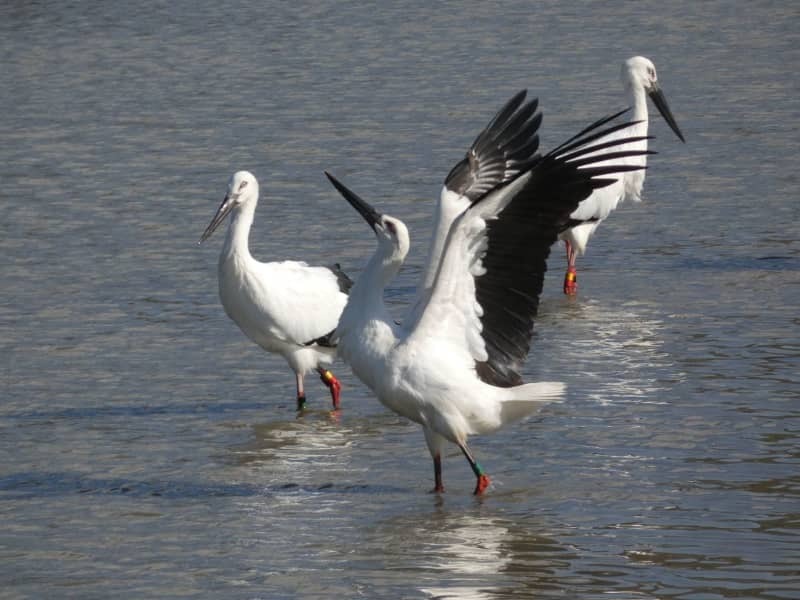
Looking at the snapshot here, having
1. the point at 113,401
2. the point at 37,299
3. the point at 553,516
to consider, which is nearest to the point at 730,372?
the point at 553,516

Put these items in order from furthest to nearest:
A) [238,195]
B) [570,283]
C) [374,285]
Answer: [570,283], [238,195], [374,285]

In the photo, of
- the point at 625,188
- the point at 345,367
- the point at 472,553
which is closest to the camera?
the point at 472,553

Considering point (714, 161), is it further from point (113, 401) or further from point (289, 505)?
point (289, 505)

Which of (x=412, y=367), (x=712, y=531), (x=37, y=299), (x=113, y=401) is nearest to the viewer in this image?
(x=712, y=531)

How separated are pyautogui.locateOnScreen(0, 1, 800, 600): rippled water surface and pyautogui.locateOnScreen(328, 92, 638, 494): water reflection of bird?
1.45 feet

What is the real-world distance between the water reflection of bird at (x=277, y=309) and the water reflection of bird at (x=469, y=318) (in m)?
1.74

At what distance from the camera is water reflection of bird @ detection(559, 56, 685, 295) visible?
42.8ft

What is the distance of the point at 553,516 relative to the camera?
8.05 meters

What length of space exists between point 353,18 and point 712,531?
1918cm

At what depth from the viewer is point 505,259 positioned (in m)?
8.09

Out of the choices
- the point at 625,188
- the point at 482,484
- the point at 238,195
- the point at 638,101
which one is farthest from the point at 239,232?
the point at 638,101

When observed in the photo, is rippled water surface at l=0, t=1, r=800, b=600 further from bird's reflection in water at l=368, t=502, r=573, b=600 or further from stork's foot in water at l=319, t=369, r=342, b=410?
stork's foot in water at l=319, t=369, r=342, b=410

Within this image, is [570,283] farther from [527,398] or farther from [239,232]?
[527,398]

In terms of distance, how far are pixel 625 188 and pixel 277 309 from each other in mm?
4327
